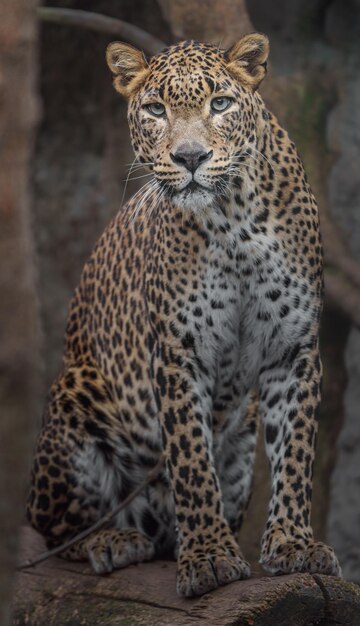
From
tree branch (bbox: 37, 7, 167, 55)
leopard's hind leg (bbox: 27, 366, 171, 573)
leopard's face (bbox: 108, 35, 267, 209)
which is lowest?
leopard's hind leg (bbox: 27, 366, 171, 573)

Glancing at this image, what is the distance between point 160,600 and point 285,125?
4473 mm

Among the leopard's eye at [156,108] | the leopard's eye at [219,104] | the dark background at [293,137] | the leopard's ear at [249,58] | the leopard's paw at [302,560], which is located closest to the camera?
the leopard's paw at [302,560]

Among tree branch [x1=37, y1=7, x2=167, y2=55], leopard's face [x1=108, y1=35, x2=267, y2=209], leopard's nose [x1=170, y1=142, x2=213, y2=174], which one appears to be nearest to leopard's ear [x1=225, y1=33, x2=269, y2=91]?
leopard's face [x1=108, y1=35, x2=267, y2=209]

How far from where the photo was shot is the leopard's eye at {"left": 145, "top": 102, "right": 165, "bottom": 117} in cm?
652

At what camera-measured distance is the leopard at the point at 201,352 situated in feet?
21.0

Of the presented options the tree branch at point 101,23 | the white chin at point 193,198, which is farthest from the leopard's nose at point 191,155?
the tree branch at point 101,23

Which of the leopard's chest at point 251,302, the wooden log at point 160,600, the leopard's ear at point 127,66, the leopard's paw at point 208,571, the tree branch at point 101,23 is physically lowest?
the wooden log at point 160,600

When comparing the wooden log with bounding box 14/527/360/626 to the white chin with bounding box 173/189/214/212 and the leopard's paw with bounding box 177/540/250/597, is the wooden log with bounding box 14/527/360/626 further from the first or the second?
the white chin with bounding box 173/189/214/212

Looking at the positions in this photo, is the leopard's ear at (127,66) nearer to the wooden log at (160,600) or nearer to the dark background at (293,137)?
the dark background at (293,137)

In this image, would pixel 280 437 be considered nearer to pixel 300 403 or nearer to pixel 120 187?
pixel 300 403

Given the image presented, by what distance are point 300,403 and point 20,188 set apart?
4081 mm

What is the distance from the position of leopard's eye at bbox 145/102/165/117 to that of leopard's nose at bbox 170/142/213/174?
0.41 m

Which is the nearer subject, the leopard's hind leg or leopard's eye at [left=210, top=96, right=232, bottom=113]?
leopard's eye at [left=210, top=96, right=232, bottom=113]

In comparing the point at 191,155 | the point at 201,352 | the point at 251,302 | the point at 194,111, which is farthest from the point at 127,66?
the point at 201,352
